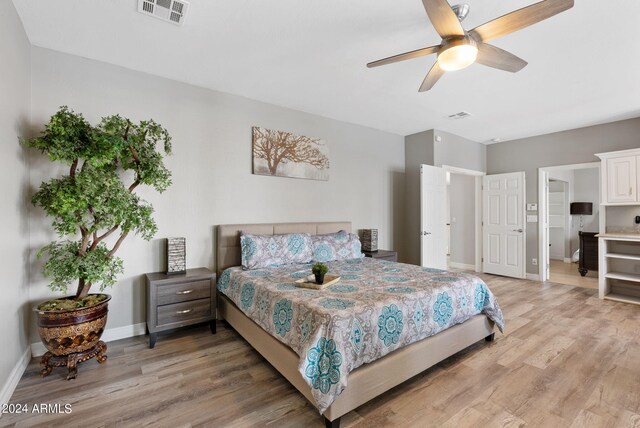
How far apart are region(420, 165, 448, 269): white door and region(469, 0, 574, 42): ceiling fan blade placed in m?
2.86

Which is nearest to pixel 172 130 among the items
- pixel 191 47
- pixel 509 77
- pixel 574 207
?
pixel 191 47

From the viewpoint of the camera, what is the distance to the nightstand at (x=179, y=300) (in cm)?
275

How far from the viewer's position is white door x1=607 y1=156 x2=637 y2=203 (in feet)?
13.8

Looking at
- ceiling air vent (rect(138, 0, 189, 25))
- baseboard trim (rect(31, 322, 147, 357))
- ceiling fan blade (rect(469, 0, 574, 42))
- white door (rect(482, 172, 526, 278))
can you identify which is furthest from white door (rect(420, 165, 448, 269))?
baseboard trim (rect(31, 322, 147, 357))

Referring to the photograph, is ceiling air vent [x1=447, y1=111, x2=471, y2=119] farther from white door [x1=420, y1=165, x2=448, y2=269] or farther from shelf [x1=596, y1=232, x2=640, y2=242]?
shelf [x1=596, y1=232, x2=640, y2=242]

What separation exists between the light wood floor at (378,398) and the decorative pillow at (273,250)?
803 mm

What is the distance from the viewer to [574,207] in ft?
22.9

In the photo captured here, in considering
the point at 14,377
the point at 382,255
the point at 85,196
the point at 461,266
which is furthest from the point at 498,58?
the point at 461,266

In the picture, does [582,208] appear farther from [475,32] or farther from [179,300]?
[179,300]

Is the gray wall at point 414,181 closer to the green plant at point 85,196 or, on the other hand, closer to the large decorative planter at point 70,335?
the green plant at point 85,196

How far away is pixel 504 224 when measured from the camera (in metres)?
5.84

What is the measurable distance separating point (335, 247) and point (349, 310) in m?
2.01

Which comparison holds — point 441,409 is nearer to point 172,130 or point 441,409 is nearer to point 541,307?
point 541,307

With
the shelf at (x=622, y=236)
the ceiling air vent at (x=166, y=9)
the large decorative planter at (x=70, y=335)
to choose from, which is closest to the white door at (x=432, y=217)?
the shelf at (x=622, y=236)
